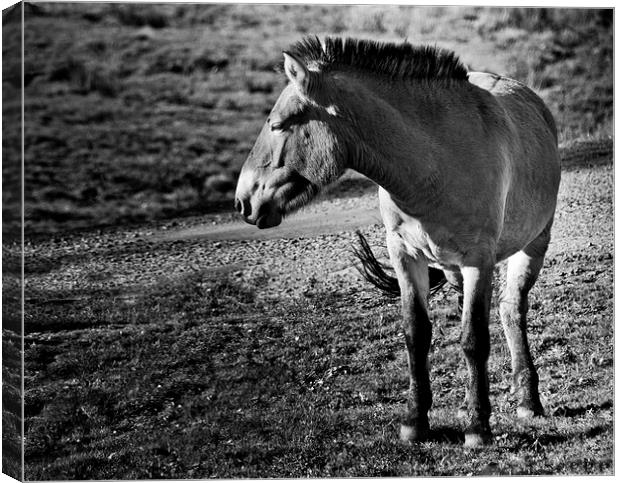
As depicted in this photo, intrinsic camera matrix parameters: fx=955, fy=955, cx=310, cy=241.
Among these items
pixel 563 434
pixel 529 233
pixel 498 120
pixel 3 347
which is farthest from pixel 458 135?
pixel 3 347

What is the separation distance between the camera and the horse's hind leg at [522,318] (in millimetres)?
6258

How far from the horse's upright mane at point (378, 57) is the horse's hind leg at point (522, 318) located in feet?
5.40

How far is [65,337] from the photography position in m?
6.24

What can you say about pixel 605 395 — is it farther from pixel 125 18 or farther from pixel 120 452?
pixel 125 18

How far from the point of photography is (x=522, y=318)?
6.36 meters

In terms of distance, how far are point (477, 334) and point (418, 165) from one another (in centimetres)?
103

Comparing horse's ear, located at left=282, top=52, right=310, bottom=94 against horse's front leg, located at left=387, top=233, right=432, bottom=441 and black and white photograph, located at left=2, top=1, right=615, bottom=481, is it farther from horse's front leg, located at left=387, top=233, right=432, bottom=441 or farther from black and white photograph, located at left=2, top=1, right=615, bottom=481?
horse's front leg, located at left=387, top=233, right=432, bottom=441

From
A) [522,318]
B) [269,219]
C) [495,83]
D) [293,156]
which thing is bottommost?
[522,318]

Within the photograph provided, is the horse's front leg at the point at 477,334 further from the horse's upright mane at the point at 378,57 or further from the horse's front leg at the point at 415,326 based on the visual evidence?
the horse's upright mane at the point at 378,57

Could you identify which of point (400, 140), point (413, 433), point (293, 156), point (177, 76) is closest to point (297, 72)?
point (293, 156)

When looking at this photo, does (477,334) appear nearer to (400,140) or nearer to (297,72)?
(400,140)

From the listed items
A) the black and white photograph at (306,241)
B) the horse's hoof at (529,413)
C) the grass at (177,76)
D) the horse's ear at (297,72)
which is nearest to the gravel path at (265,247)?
the black and white photograph at (306,241)

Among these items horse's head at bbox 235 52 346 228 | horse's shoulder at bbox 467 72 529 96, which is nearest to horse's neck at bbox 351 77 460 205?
horse's head at bbox 235 52 346 228

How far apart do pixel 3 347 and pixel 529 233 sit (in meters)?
3.35
